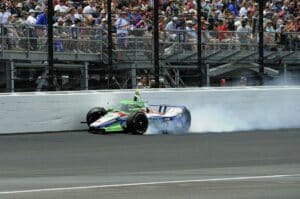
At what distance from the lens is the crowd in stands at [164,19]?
70.2 feet

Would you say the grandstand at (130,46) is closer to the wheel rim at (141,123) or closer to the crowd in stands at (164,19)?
the crowd in stands at (164,19)

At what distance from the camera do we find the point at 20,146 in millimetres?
14352

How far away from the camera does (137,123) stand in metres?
16.7

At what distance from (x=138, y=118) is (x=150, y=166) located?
536 cm

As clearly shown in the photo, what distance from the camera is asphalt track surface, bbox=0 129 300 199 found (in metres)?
8.98

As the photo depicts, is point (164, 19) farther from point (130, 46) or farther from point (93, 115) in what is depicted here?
point (93, 115)

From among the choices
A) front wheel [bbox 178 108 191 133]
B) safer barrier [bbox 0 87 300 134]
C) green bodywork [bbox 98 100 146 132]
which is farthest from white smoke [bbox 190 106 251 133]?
green bodywork [bbox 98 100 146 132]

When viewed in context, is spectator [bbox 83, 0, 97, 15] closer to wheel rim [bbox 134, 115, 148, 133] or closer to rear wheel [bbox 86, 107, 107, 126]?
rear wheel [bbox 86, 107, 107, 126]

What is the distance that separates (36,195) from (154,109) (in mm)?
9672

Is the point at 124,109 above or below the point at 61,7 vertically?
below

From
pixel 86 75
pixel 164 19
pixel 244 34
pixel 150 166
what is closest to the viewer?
pixel 150 166

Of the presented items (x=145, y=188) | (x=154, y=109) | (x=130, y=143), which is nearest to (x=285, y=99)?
(x=154, y=109)

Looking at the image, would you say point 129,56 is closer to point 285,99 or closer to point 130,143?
point 285,99

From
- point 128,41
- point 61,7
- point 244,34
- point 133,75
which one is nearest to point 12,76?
point 133,75
